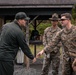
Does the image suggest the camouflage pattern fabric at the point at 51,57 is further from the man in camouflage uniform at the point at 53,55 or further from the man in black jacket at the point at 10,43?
the man in black jacket at the point at 10,43

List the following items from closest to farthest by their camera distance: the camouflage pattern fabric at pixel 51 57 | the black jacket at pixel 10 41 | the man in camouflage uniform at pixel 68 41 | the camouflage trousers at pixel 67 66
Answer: the black jacket at pixel 10 41
the man in camouflage uniform at pixel 68 41
the camouflage trousers at pixel 67 66
the camouflage pattern fabric at pixel 51 57

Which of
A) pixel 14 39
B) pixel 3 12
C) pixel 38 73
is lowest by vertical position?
pixel 38 73

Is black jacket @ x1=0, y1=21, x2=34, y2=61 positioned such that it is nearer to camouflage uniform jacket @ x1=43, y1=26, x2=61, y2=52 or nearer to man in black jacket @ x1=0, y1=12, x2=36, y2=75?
man in black jacket @ x1=0, y1=12, x2=36, y2=75

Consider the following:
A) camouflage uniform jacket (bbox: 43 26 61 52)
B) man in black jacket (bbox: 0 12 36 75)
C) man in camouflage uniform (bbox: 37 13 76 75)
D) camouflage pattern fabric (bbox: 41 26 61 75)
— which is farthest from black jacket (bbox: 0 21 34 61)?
→ camouflage uniform jacket (bbox: 43 26 61 52)

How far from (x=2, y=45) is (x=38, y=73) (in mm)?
5931

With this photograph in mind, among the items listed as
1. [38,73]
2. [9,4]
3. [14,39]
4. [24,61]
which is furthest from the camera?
[24,61]

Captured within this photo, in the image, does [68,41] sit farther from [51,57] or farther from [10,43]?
[51,57]

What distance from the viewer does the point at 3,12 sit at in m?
17.2

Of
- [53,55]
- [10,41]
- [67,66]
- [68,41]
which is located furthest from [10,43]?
[53,55]

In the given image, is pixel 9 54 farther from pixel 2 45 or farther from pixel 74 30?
pixel 74 30

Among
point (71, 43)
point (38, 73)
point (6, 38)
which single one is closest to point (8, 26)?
point (6, 38)

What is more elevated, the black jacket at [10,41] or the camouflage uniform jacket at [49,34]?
the camouflage uniform jacket at [49,34]

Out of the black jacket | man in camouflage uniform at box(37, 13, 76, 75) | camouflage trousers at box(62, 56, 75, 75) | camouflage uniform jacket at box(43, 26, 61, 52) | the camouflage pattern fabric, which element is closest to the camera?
the black jacket

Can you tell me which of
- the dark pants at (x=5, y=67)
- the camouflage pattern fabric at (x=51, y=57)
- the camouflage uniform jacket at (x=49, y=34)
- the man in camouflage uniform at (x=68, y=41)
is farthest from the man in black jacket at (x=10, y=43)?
the camouflage uniform jacket at (x=49, y=34)
